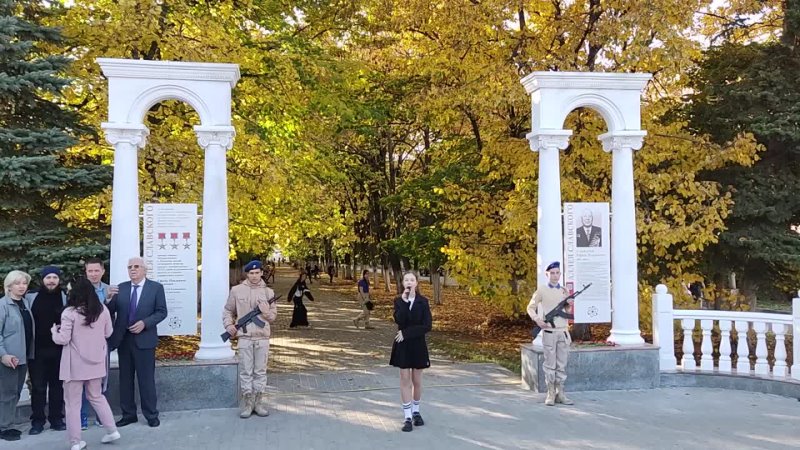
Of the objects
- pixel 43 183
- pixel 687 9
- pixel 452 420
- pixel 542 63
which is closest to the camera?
pixel 452 420

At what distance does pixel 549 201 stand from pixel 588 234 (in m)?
0.82

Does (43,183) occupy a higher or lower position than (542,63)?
lower

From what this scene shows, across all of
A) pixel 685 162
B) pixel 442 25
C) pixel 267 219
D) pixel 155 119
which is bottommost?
pixel 267 219

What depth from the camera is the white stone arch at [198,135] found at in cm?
810

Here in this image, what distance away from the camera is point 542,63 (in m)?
12.6

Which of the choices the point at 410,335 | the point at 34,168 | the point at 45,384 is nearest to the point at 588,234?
the point at 410,335

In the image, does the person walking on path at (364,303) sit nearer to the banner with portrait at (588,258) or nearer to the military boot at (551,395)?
the banner with portrait at (588,258)

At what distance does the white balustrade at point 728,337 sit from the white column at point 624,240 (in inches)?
15.1

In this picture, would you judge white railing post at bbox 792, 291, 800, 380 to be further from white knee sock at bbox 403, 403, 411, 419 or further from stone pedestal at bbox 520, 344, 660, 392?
white knee sock at bbox 403, 403, 411, 419

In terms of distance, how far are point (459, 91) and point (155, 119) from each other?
21.2ft

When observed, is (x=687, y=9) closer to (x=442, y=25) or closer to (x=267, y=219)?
(x=442, y=25)

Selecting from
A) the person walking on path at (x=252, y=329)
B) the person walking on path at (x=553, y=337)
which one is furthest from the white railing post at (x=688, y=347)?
the person walking on path at (x=252, y=329)

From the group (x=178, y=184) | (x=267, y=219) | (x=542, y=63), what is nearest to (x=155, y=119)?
(x=178, y=184)

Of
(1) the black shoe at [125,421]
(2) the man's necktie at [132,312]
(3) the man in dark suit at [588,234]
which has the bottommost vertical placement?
(1) the black shoe at [125,421]
